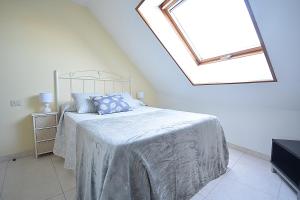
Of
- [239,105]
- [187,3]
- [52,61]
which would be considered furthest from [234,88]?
[52,61]

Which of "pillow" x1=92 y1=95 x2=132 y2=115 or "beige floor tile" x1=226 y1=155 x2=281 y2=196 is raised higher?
"pillow" x1=92 y1=95 x2=132 y2=115

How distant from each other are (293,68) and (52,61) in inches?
124

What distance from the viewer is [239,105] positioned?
2531mm

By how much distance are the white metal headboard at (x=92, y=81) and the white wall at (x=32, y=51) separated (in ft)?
0.30

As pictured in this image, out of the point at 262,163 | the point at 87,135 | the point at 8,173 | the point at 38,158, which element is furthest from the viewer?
the point at 38,158

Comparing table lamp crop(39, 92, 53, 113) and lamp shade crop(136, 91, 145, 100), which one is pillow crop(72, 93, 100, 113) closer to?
table lamp crop(39, 92, 53, 113)

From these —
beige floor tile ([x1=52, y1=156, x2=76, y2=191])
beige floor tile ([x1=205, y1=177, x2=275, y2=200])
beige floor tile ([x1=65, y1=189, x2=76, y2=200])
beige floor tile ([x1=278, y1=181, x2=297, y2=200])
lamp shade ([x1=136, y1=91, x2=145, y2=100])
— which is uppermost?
lamp shade ([x1=136, y1=91, x2=145, y2=100])

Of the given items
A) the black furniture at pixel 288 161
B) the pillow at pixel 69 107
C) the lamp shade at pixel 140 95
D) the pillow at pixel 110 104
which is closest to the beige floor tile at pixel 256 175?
the black furniture at pixel 288 161

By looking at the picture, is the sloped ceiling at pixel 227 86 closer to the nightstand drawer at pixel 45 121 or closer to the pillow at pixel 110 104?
the pillow at pixel 110 104

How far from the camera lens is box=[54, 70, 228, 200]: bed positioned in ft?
3.62

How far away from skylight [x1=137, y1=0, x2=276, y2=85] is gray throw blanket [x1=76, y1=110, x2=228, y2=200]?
0.91m

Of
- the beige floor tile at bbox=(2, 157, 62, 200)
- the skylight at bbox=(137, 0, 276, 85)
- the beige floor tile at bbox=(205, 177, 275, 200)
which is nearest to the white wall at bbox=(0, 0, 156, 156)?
the beige floor tile at bbox=(2, 157, 62, 200)

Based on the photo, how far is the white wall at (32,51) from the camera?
7.51 ft

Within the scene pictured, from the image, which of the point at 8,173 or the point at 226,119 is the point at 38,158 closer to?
the point at 8,173
